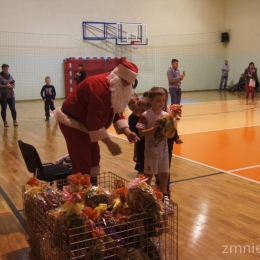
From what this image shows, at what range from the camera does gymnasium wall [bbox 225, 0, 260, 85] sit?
1864 centimetres

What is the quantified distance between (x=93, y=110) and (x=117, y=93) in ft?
0.82

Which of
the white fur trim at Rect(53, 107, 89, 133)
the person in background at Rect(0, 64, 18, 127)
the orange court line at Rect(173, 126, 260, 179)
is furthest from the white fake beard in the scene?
the person in background at Rect(0, 64, 18, 127)

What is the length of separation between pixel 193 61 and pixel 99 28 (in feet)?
17.4

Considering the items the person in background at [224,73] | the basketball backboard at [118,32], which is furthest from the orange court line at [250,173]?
the person in background at [224,73]

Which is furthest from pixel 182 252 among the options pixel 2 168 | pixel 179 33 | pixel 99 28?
pixel 179 33

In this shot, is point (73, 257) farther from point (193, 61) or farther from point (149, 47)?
point (193, 61)

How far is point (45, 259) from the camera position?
8.23 ft

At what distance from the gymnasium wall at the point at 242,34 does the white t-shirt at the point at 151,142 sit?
16.5 m

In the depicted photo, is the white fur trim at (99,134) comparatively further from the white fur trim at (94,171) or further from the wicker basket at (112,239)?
the wicker basket at (112,239)

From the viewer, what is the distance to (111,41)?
678 inches

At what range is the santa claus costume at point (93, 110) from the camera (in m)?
3.07

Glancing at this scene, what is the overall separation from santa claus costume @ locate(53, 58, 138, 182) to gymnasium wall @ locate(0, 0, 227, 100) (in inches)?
499

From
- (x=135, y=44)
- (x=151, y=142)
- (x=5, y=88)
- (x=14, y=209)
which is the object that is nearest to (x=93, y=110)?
(x=151, y=142)

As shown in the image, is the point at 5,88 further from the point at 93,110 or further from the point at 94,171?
the point at 93,110
